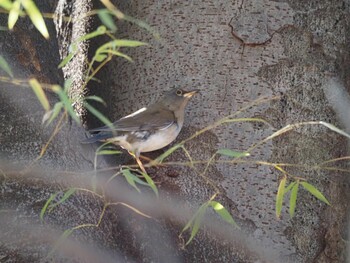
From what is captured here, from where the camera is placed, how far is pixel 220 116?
8.06ft

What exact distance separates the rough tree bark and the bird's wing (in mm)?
47

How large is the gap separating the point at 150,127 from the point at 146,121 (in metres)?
0.07

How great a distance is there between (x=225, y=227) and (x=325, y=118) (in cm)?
49

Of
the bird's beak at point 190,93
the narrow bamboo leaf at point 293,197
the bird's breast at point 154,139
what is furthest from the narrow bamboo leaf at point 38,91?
the bird's breast at point 154,139

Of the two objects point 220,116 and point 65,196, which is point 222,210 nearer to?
point 65,196

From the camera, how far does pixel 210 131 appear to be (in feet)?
8.02

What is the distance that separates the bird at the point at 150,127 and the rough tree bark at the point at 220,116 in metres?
0.05

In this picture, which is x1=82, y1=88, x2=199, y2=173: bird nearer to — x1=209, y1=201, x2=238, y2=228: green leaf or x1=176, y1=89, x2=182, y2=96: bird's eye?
x1=176, y1=89, x2=182, y2=96: bird's eye

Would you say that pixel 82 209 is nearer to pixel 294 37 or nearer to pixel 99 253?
pixel 99 253

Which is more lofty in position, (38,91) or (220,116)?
(38,91)

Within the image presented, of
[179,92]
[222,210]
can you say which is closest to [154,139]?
[179,92]

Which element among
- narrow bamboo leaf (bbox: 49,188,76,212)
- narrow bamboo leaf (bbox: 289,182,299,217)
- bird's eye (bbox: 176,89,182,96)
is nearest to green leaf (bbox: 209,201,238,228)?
narrow bamboo leaf (bbox: 289,182,299,217)

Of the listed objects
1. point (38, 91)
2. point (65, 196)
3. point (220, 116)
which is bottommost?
point (220, 116)

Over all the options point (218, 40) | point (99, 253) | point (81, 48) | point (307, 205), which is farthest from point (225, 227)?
point (81, 48)
